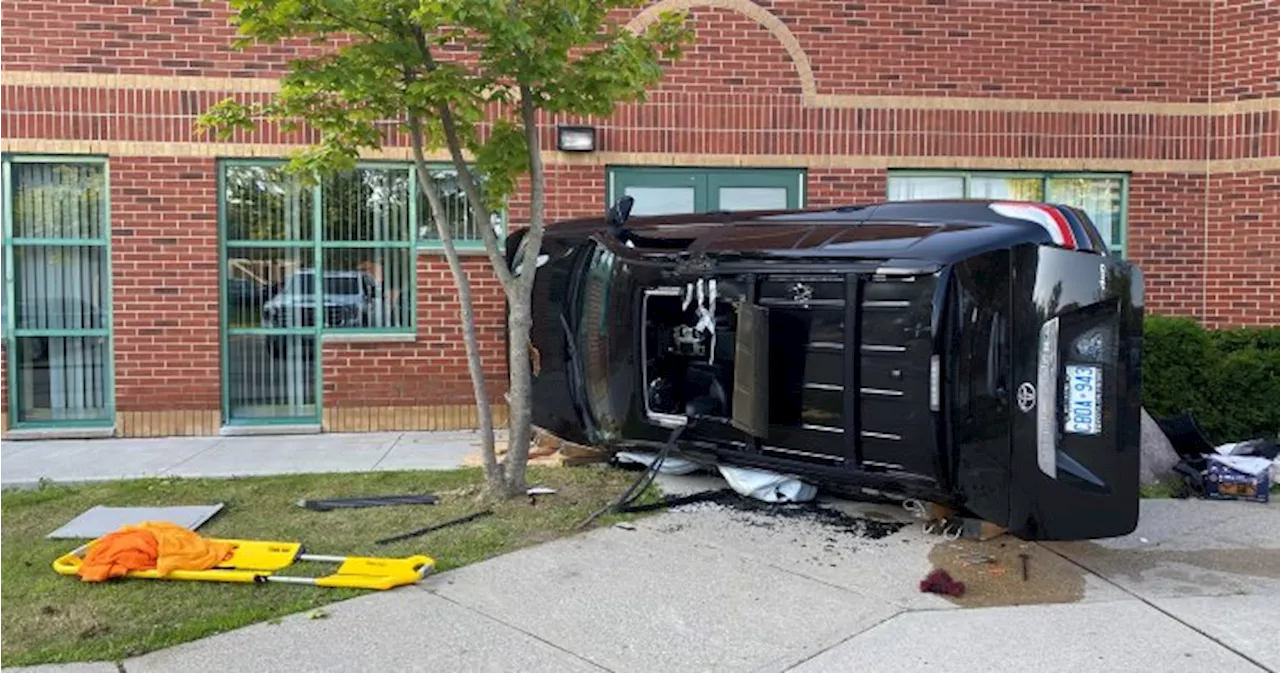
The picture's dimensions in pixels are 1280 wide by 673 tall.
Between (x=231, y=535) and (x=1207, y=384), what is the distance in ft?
25.3

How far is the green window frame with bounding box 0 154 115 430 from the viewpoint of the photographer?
8.68 metres

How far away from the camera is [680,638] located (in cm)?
419

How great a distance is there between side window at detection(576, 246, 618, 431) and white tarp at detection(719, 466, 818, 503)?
0.92 metres

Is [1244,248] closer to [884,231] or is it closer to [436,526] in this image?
[884,231]

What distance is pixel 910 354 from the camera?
4.94 m

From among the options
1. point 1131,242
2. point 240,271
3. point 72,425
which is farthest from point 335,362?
point 1131,242

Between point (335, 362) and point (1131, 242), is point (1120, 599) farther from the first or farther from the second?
point (335, 362)

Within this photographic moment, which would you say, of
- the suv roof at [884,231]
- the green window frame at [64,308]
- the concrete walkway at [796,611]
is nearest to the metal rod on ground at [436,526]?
the concrete walkway at [796,611]

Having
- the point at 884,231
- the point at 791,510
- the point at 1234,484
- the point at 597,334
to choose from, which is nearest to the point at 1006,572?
the point at 791,510

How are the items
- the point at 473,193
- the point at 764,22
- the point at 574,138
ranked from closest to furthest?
the point at 473,193
the point at 574,138
the point at 764,22

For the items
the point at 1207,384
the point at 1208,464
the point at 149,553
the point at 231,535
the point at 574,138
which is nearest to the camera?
the point at 149,553

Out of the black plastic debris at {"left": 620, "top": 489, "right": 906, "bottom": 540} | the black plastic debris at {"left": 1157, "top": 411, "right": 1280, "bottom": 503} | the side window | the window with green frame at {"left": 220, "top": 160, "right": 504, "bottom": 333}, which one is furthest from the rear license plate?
the window with green frame at {"left": 220, "top": 160, "right": 504, "bottom": 333}

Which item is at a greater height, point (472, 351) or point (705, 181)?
point (705, 181)

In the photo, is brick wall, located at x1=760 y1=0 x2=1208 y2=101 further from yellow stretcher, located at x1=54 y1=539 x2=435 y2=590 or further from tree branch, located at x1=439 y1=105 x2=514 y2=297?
yellow stretcher, located at x1=54 y1=539 x2=435 y2=590
